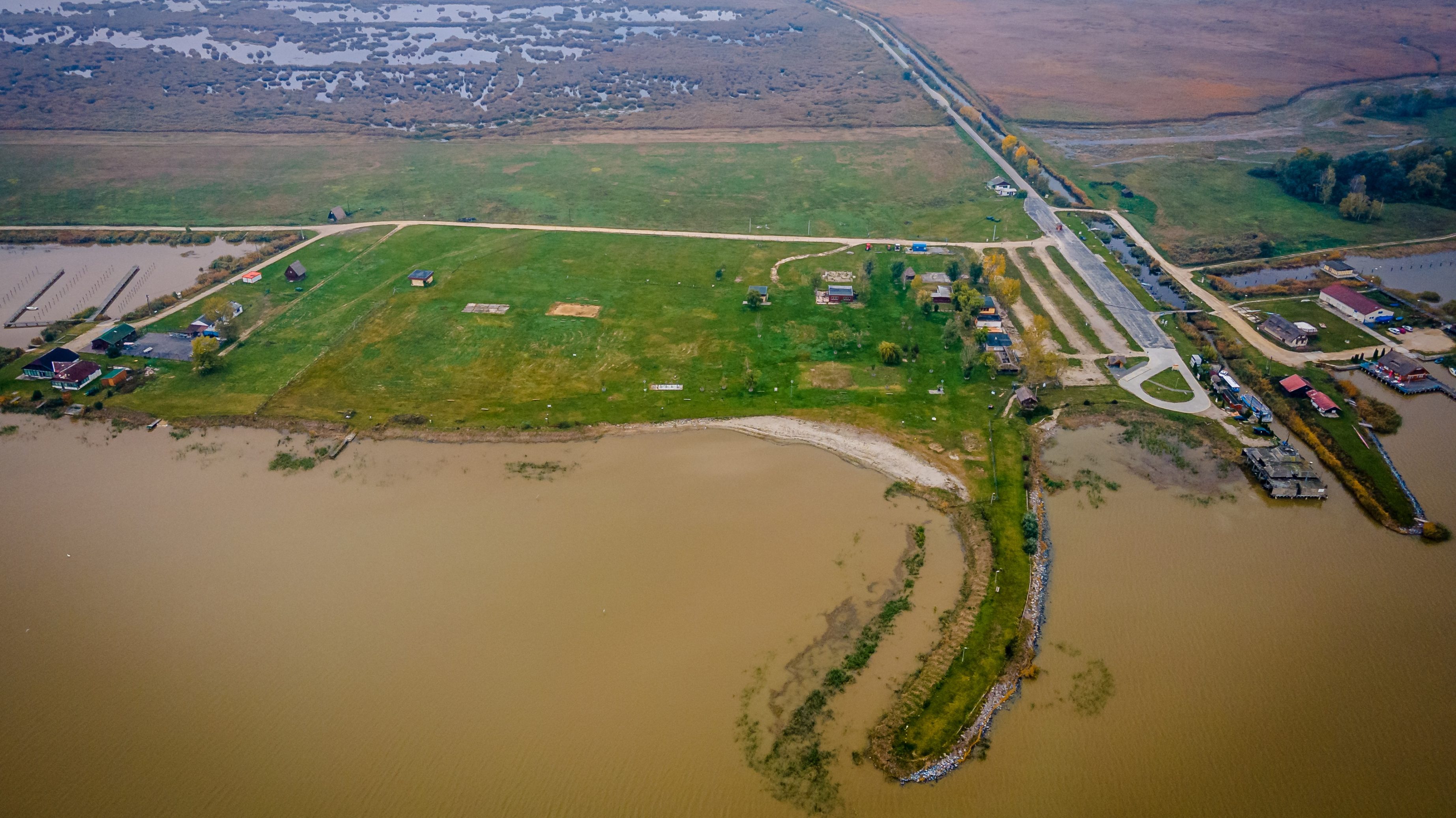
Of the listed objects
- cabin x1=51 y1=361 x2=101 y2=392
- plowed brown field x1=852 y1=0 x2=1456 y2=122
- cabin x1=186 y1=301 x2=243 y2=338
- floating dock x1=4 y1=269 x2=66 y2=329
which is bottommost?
cabin x1=51 y1=361 x2=101 y2=392

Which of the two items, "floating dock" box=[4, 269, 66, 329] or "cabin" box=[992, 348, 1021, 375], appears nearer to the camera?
"cabin" box=[992, 348, 1021, 375]

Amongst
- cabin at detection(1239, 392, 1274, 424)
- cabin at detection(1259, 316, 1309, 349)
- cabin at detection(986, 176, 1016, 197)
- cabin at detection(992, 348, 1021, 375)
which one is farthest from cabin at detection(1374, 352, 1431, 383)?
cabin at detection(986, 176, 1016, 197)

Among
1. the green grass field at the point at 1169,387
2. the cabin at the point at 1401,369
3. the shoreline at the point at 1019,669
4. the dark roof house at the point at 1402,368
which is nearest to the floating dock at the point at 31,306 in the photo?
the shoreline at the point at 1019,669

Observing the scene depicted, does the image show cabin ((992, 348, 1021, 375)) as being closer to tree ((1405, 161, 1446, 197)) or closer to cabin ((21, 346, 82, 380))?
tree ((1405, 161, 1446, 197))

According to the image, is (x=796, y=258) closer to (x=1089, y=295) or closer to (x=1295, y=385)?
(x=1089, y=295)

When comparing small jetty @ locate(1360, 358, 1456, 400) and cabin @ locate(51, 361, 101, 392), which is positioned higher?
cabin @ locate(51, 361, 101, 392)

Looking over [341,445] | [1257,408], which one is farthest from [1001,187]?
[341,445]
